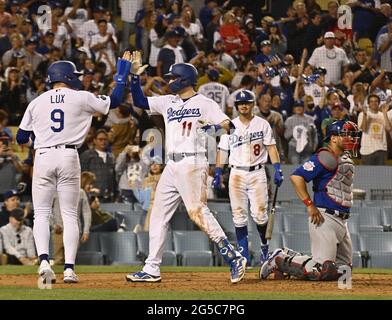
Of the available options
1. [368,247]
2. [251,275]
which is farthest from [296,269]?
[368,247]

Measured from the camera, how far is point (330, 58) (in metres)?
18.5

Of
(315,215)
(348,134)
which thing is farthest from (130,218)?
(348,134)

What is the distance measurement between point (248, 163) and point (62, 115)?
11.3 feet

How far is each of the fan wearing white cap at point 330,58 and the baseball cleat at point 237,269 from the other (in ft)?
28.0

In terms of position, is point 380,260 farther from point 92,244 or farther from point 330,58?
point 330,58

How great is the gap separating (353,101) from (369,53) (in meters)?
1.87

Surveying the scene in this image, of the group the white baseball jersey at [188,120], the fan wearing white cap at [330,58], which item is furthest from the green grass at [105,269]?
the fan wearing white cap at [330,58]

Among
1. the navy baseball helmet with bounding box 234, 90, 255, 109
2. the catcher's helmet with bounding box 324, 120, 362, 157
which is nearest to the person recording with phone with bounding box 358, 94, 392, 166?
the navy baseball helmet with bounding box 234, 90, 255, 109

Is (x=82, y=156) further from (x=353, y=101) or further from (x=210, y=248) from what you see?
(x=353, y=101)

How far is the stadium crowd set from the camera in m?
15.9

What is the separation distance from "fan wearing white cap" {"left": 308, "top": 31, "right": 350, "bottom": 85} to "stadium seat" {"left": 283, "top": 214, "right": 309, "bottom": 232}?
13.1 feet

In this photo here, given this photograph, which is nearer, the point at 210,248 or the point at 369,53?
the point at 210,248

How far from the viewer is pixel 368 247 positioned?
1434cm

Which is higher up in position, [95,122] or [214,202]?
[95,122]
